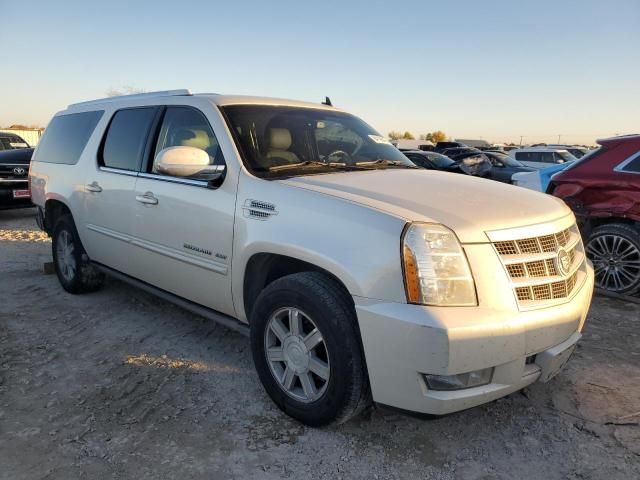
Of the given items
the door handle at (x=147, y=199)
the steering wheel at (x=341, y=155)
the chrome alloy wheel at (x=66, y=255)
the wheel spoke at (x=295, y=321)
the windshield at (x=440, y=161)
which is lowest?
the chrome alloy wheel at (x=66, y=255)

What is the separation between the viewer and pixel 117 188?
3936 mm

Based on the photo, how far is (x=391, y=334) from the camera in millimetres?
2180

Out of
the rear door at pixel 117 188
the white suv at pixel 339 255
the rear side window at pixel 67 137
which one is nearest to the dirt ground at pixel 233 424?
the white suv at pixel 339 255

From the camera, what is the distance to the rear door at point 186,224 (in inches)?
119

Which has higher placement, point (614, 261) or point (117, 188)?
point (117, 188)

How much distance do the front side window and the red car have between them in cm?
399

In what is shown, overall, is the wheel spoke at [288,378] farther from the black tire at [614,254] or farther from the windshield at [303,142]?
the black tire at [614,254]

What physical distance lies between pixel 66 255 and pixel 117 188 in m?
1.49

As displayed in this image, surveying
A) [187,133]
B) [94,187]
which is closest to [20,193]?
[94,187]

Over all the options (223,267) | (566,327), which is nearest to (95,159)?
(223,267)

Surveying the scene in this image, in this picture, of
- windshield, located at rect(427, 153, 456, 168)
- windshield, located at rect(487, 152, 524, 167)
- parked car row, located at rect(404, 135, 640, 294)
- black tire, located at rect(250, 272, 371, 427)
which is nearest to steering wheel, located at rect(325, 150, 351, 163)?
black tire, located at rect(250, 272, 371, 427)

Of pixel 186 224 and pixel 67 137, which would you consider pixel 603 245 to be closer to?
pixel 186 224

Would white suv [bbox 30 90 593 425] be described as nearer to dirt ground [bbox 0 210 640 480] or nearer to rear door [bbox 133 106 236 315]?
rear door [bbox 133 106 236 315]

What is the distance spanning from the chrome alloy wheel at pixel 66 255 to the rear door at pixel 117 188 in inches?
19.6
